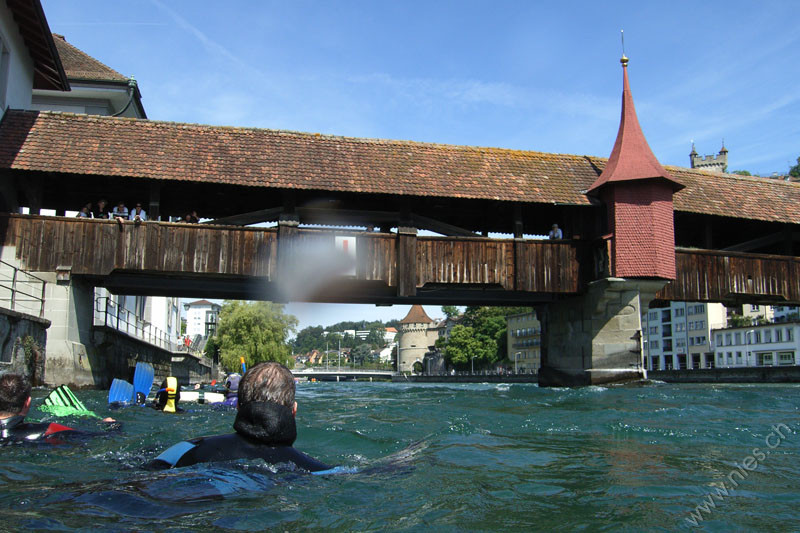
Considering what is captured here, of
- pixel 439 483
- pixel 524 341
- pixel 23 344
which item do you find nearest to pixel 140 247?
pixel 23 344

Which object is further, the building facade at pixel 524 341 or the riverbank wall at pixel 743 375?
the building facade at pixel 524 341

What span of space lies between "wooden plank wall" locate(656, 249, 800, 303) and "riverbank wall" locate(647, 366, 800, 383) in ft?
33.5

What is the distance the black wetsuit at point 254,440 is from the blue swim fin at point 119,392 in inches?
295

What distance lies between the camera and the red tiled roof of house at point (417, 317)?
93625 millimetres

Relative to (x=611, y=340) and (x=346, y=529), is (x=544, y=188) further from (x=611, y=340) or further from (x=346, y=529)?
(x=346, y=529)

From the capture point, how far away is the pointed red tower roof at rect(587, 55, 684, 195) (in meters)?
15.3

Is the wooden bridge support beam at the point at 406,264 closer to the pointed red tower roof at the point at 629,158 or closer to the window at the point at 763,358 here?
the pointed red tower roof at the point at 629,158

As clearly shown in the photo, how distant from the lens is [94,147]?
13930 mm

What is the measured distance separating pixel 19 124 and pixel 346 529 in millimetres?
14281

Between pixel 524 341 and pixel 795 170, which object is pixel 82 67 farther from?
pixel 795 170

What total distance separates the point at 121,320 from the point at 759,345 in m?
42.0

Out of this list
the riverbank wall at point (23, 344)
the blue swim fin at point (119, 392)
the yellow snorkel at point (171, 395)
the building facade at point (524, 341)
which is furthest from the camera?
the building facade at point (524, 341)

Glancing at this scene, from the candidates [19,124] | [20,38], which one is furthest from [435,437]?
[20,38]

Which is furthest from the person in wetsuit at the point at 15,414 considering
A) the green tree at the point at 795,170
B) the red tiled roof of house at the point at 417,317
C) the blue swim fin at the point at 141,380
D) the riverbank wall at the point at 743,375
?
the red tiled roof of house at the point at 417,317
